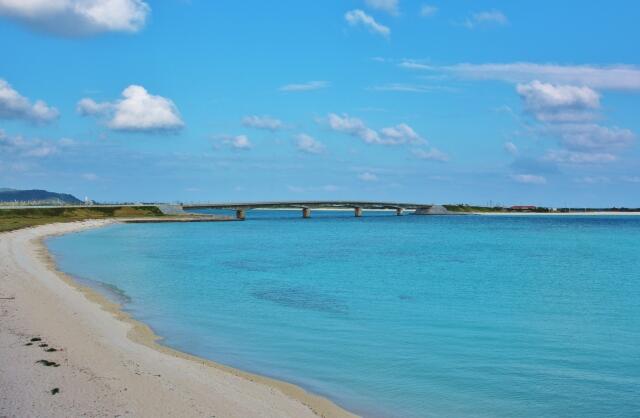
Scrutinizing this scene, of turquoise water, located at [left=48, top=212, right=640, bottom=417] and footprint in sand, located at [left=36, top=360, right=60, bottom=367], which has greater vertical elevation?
footprint in sand, located at [left=36, top=360, right=60, bottom=367]

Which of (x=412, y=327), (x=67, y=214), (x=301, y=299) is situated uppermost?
(x=67, y=214)

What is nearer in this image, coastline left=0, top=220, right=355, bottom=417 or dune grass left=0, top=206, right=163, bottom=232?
coastline left=0, top=220, right=355, bottom=417

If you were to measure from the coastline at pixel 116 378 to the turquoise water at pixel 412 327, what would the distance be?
1247mm

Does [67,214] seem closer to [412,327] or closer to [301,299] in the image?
[301,299]

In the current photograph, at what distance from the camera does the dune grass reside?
407 ft

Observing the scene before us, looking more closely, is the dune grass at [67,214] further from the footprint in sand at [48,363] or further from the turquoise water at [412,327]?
the footprint in sand at [48,363]

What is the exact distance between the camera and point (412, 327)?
2692 centimetres

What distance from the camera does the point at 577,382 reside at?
60.3 feet

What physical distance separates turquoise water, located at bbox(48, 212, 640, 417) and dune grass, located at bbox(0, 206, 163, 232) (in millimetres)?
73557

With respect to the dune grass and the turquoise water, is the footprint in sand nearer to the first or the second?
the turquoise water

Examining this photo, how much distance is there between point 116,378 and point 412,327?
14.2m

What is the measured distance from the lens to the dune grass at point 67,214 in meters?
124

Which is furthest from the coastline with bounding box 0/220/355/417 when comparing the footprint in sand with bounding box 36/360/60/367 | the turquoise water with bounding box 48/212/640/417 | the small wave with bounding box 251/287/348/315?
the small wave with bounding box 251/287/348/315

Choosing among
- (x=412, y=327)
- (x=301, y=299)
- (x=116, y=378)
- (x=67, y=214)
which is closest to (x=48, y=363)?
(x=116, y=378)
